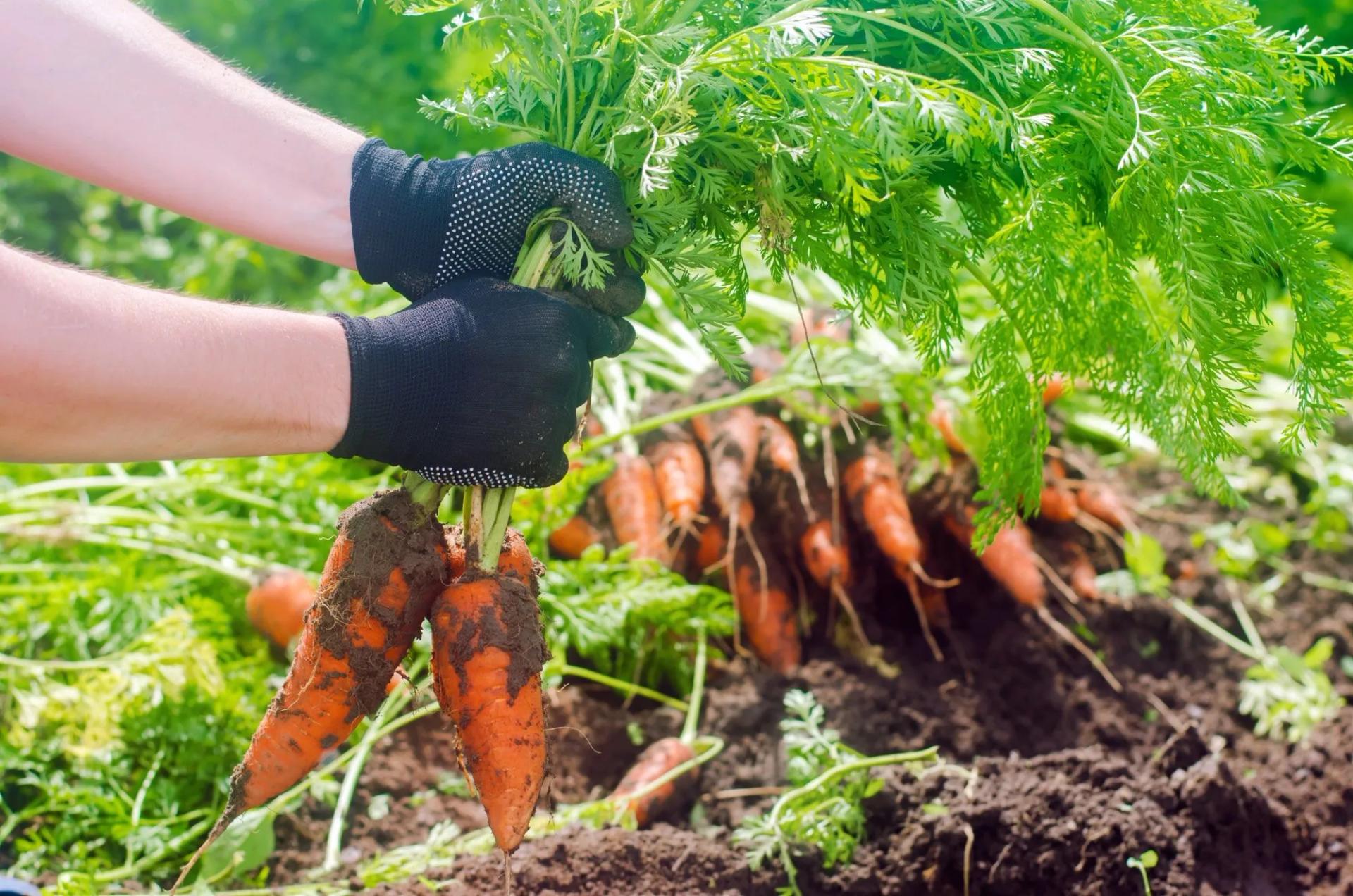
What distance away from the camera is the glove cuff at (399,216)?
5.79 feet

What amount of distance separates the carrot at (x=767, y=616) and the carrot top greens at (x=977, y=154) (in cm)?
109

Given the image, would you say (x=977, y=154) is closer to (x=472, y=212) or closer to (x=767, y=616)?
(x=472, y=212)

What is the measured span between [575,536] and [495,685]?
1.21 m

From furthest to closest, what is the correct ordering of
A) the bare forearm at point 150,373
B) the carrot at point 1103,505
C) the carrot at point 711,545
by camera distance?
the carrot at point 1103,505, the carrot at point 711,545, the bare forearm at point 150,373

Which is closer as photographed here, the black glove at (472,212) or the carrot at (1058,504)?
the black glove at (472,212)

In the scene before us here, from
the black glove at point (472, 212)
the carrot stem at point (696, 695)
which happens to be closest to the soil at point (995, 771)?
the carrot stem at point (696, 695)

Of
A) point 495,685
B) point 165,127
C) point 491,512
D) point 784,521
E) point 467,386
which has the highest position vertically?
point 165,127

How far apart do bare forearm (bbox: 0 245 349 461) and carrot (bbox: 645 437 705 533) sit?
135 cm

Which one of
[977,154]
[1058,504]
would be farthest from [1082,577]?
[977,154]

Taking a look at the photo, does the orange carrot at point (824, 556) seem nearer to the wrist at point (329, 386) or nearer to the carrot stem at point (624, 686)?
the carrot stem at point (624, 686)

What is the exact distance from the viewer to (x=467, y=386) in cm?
156

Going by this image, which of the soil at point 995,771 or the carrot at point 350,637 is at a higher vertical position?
the carrot at point 350,637

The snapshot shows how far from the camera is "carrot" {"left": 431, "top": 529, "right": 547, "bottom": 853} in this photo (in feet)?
5.56

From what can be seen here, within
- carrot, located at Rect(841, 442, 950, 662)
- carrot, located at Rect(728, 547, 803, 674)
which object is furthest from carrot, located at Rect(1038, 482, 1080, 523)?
carrot, located at Rect(728, 547, 803, 674)
